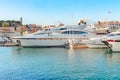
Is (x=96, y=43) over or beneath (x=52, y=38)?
beneath

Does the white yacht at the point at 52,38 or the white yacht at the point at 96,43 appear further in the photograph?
the white yacht at the point at 52,38

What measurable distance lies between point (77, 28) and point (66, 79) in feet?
179

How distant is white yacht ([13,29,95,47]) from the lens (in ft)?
237

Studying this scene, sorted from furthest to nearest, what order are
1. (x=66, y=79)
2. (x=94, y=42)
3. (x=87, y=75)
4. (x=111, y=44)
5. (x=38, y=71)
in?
(x=94, y=42), (x=111, y=44), (x=38, y=71), (x=87, y=75), (x=66, y=79)

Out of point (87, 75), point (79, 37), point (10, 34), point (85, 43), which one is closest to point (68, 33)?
point (79, 37)

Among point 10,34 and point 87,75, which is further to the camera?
point 10,34

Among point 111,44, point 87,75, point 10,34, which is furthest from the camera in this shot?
point 10,34

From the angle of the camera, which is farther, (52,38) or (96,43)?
(52,38)

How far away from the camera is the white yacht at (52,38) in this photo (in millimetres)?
72125

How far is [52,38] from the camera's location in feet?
239

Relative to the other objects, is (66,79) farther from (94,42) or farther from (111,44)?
(94,42)

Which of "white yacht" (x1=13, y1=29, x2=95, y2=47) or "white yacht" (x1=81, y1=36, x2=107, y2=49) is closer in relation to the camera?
"white yacht" (x1=81, y1=36, x2=107, y2=49)

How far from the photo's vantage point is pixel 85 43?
222ft

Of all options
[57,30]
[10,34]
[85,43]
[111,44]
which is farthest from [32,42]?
[10,34]
